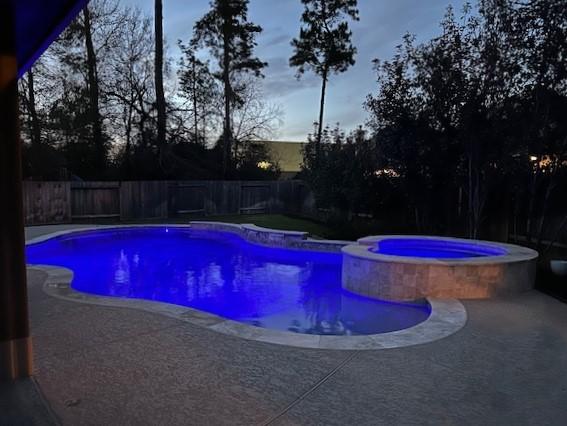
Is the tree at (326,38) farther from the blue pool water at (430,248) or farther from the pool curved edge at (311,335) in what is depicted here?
the pool curved edge at (311,335)

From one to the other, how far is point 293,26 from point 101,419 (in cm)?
2062

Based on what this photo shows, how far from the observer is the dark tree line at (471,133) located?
747 centimetres

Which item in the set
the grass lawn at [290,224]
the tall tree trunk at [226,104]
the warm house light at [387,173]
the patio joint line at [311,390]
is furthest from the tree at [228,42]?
the patio joint line at [311,390]

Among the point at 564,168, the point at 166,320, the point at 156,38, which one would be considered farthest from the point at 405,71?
the point at 156,38

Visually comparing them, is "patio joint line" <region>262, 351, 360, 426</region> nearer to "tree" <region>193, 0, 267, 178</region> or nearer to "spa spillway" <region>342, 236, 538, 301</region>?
"spa spillway" <region>342, 236, 538, 301</region>

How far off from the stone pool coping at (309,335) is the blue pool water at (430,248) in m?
2.71

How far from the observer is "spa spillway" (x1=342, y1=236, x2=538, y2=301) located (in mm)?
5637

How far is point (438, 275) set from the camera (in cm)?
570

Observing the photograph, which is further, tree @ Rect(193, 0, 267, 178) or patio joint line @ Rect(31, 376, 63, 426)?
tree @ Rect(193, 0, 267, 178)

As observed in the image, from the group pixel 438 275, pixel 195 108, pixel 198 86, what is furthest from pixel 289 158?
A: pixel 438 275

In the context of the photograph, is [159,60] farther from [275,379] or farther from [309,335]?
[275,379]

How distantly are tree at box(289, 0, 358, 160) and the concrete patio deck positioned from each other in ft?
→ 55.0

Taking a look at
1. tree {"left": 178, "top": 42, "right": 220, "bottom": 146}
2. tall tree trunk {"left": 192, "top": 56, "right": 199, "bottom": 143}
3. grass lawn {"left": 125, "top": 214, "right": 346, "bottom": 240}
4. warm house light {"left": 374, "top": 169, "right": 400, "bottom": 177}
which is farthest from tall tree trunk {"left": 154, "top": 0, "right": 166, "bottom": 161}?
warm house light {"left": 374, "top": 169, "right": 400, "bottom": 177}

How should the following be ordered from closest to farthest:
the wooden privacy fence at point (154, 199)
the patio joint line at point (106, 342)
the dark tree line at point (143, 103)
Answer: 1. the patio joint line at point (106, 342)
2. the wooden privacy fence at point (154, 199)
3. the dark tree line at point (143, 103)
